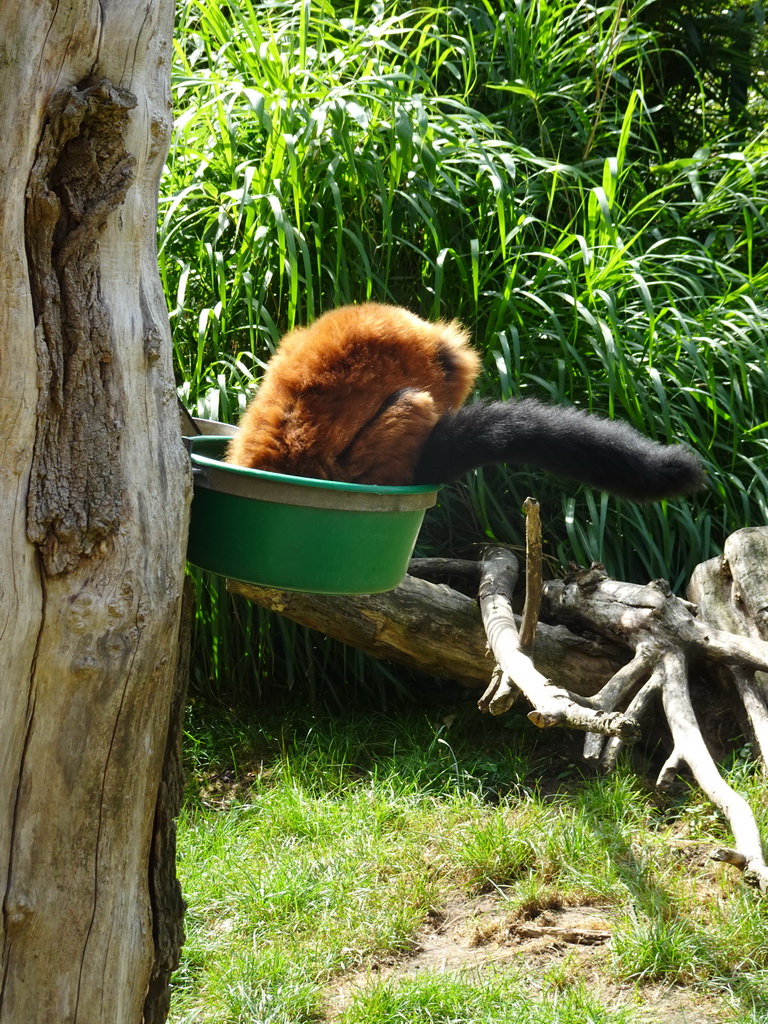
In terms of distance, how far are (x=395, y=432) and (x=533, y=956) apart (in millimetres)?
1339

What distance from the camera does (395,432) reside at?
225cm

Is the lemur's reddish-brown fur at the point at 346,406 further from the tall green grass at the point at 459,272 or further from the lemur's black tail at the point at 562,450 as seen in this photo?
the tall green grass at the point at 459,272

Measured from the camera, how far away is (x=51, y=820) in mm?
1486

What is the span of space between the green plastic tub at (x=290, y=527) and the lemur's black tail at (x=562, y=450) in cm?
33

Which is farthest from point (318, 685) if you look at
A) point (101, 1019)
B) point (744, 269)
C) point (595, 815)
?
point (744, 269)

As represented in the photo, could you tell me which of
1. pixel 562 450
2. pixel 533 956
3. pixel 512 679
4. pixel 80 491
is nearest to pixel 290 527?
pixel 80 491

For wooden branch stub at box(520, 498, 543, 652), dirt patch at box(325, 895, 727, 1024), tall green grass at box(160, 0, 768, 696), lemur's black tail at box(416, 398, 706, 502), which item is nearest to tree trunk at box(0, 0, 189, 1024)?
lemur's black tail at box(416, 398, 706, 502)

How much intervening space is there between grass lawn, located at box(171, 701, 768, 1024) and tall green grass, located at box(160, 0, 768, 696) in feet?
2.39

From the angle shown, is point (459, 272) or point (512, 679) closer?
point (512, 679)

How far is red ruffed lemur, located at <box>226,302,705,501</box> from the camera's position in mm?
2162

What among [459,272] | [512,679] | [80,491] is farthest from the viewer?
[459,272]

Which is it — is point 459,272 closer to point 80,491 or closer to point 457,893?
point 457,893

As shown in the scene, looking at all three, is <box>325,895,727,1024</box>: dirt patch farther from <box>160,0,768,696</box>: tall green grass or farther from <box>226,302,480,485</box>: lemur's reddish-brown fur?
<box>160,0,768,696</box>: tall green grass

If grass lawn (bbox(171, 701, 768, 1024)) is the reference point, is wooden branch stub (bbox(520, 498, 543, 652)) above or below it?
above
